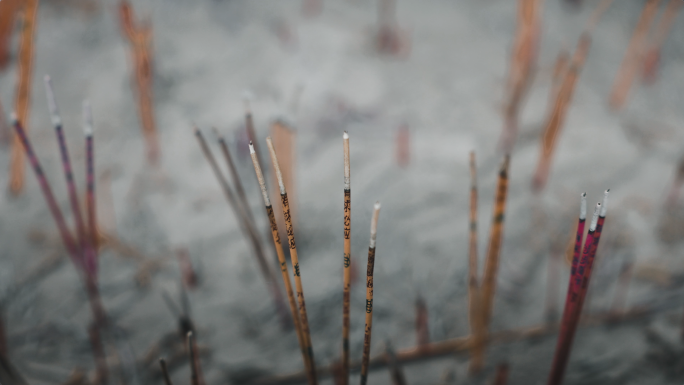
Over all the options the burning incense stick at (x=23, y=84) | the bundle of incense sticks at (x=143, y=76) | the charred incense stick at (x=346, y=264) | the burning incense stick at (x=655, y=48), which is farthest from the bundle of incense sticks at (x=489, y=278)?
the burning incense stick at (x=655, y=48)

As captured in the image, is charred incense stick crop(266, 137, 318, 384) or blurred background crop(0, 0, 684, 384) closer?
charred incense stick crop(266, 137, 318, 384)

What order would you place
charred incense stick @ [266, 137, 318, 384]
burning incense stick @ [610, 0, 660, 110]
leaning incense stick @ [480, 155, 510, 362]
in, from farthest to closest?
burning incense stick @ [610, 0, 660, 110] → leaning incense stick @ [480, 155, 510, 362] → charred incense stick @ [266, 137, 318, 384]

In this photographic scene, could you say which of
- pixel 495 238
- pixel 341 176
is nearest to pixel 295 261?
pixel 495 238

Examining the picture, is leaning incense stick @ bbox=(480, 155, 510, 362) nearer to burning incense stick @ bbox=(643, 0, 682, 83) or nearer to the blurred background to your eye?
the blurred background

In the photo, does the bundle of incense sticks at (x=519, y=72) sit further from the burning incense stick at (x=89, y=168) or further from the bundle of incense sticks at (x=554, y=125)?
the burning incense stick at (x=89, y=168)

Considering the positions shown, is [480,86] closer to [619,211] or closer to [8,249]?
[619,211]

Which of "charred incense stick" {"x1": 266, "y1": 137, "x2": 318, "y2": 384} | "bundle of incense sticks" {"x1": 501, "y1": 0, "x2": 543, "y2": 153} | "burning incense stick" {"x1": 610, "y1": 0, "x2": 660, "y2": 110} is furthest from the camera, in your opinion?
"burning incense stick" {"x1": 610, "y1": 0, "x2": 660, "y2": 110}

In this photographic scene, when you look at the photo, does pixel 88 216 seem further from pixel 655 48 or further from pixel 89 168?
pixel 655 48

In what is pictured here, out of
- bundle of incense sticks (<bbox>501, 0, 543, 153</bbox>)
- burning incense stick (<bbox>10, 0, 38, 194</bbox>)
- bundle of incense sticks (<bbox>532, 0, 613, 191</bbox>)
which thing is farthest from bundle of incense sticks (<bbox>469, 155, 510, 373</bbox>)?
burning incense stick (<bbox>10, 0, 38, 194</bbox>)
